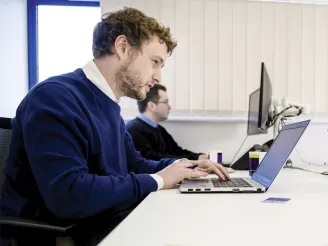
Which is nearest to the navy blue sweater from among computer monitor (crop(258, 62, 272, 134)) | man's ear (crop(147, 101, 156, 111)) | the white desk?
the white desk

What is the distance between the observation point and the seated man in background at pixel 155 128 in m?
2.61

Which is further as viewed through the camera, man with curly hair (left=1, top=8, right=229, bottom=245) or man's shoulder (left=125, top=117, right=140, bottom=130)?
man's shoulder (left=125, top=117, right=140, bottom=130)

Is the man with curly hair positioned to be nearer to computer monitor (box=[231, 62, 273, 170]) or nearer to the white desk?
the white desk

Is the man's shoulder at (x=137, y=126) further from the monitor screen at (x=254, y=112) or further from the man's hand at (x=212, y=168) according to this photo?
the man's hand at (x=212, y=168)

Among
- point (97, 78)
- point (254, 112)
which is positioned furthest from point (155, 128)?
point (97, 78)

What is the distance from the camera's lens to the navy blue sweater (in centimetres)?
85

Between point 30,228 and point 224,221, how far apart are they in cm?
44

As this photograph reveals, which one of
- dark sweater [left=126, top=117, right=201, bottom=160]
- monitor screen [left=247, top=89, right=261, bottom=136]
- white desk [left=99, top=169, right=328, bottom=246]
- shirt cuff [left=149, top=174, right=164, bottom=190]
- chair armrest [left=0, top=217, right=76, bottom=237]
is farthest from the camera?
dark sweater [left=126, top=117, right=201, bottom=160]

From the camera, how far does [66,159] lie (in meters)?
0.86

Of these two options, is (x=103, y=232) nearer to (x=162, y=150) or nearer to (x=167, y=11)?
(x=162, y=150)

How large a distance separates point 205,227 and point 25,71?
2.75 m

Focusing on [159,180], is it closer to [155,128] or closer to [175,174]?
[175,174]

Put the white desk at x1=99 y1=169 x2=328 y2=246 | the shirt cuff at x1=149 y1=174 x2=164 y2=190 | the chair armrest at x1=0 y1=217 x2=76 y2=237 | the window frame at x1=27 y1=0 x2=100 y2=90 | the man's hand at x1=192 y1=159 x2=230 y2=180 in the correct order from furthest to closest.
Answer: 1. the window frame at x1=27 y1=0 x2=100 y2=90
2. the man's hand at x1=192 y1=159 x2=230 y2=180
3. the shirt cuff at x1=149 y1=174 x2=164 y2=190
4. the chair armrest at x1=0 y1=217 x2=76 y2=237
5. the white desk at x1=99 y1=169 x2=328 y2=246

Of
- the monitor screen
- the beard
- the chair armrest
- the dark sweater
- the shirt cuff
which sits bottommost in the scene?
the dark sweater
